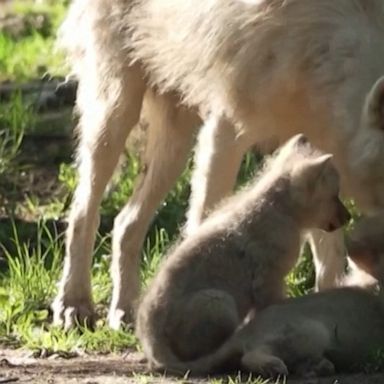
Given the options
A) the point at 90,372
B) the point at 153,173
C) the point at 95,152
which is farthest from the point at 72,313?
the point at 90,372

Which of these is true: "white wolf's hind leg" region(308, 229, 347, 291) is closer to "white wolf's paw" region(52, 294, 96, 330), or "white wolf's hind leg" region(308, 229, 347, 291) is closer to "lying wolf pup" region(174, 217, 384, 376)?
"white wolf's paw" region(52, 294, 96, 330)

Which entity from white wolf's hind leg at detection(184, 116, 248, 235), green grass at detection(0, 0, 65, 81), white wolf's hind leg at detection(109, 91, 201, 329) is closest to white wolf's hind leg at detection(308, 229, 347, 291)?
white wolf's hind leg at detection(184, 116, 248, 235)

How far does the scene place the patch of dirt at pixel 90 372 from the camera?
578cm

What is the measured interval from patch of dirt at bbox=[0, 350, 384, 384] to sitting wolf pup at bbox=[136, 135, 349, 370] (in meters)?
0.13

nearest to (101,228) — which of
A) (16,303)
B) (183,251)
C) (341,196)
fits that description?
(16,303)

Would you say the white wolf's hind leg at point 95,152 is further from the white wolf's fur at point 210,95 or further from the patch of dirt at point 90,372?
the patch of dirt at point 90,372

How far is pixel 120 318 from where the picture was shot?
7.42 meters

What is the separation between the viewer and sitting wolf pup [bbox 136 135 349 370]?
5.75 metres

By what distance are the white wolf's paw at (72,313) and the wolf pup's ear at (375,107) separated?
1829mm

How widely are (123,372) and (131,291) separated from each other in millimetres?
1555

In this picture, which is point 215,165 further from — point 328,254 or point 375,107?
point 375,107

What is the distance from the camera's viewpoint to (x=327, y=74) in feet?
22.1

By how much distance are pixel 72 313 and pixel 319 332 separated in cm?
202

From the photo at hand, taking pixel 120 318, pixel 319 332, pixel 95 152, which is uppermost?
pixel 95 152
